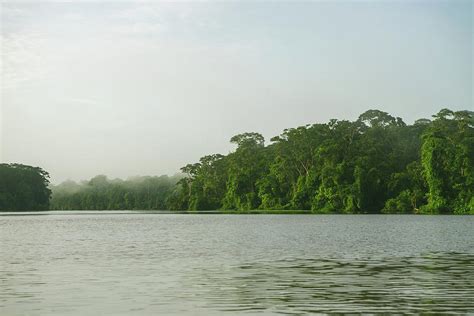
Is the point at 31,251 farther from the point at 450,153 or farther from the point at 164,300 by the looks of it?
the point at 450,153

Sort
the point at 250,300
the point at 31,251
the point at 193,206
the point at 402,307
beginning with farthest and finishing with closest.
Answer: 1. the point at 193,206
2. the point at 31,251
3. the point at 250,300
4. the point at 402,307

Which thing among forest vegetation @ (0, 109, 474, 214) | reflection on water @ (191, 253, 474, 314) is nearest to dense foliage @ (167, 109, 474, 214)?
forest vegetation @ (0, 109, 474, 214)

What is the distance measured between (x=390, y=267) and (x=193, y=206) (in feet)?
520

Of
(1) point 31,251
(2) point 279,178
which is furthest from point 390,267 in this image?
(2) point 279,178

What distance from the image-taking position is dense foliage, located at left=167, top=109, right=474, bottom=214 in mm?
114625

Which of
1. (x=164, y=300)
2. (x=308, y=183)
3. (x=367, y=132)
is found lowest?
(x=164, y=300)

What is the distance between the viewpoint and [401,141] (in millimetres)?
136750

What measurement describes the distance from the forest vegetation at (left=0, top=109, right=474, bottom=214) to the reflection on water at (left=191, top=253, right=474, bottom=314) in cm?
8828

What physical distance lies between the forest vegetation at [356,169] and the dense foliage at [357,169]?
0.55 feet

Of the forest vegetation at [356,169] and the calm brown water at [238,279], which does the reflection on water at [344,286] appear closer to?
the calm brown water at [238,279]

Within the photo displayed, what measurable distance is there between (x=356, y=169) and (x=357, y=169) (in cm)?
39

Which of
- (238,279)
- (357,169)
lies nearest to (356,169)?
(357,169)

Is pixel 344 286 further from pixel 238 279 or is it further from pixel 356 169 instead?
pixel 356 169

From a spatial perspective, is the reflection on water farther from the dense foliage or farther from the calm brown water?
the dense foliage
